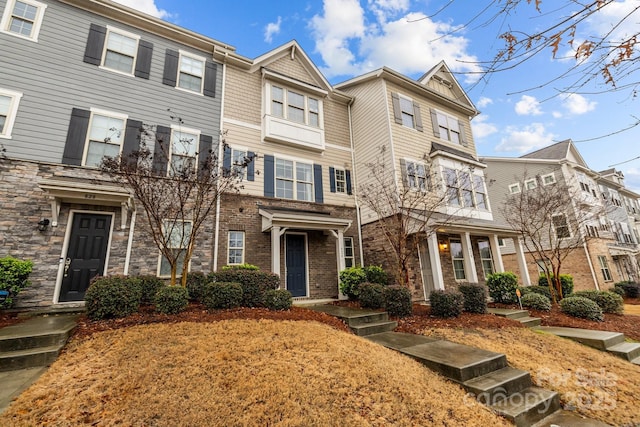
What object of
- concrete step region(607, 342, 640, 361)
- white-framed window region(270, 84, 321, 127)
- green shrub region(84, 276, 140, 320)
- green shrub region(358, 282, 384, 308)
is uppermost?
white-framed window region(270, 84, 321, 127)

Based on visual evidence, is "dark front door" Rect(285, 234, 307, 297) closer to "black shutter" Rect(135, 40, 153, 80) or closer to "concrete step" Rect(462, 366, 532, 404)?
"concrete step" Rect(462, 366, 532, 404)

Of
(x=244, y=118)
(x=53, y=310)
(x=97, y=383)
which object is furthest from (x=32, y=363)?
(x=244, y=118)

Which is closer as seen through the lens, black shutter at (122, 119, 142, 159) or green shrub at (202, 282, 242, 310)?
→ green shrub at (202, 282, 242, 310)

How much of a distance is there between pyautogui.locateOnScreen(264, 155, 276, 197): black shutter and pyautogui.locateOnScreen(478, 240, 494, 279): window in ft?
33.6

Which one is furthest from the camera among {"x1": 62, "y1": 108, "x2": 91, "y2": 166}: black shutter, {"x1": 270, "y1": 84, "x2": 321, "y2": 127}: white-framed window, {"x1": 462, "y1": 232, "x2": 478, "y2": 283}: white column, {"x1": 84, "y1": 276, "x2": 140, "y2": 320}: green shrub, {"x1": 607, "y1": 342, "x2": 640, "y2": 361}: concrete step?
{"x1": 270, "y1": 84, "x2": 321, "y2": 127}: white-framed window

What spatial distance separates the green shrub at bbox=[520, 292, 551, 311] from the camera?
9062 millimetres

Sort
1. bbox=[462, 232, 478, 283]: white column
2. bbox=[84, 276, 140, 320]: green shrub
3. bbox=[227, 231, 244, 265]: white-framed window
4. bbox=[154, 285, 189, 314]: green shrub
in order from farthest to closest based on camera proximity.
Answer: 1. bbox=[462, 232, 478, 283]: white column
2. bbox=[227, 231, 244, 265]: white-framed window
3. bbox=[154, 285, 189, 314]: green shrub
4. bbox=[84, 276, 140, 320]: green shrub

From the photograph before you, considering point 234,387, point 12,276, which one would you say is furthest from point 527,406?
point 12,276

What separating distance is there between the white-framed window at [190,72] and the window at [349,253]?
27.1ft

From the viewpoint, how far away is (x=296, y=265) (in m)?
9.99

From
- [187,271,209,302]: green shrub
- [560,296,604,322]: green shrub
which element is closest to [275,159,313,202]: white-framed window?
[187,271,209,302]: green shrub

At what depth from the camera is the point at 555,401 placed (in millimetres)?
3562

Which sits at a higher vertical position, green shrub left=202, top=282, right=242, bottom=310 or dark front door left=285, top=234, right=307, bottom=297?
dark front door left=285, top=234, right=307, bottom=297

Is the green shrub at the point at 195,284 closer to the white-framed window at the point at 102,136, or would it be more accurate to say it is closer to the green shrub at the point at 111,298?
the green shrub at the point at 111,298
